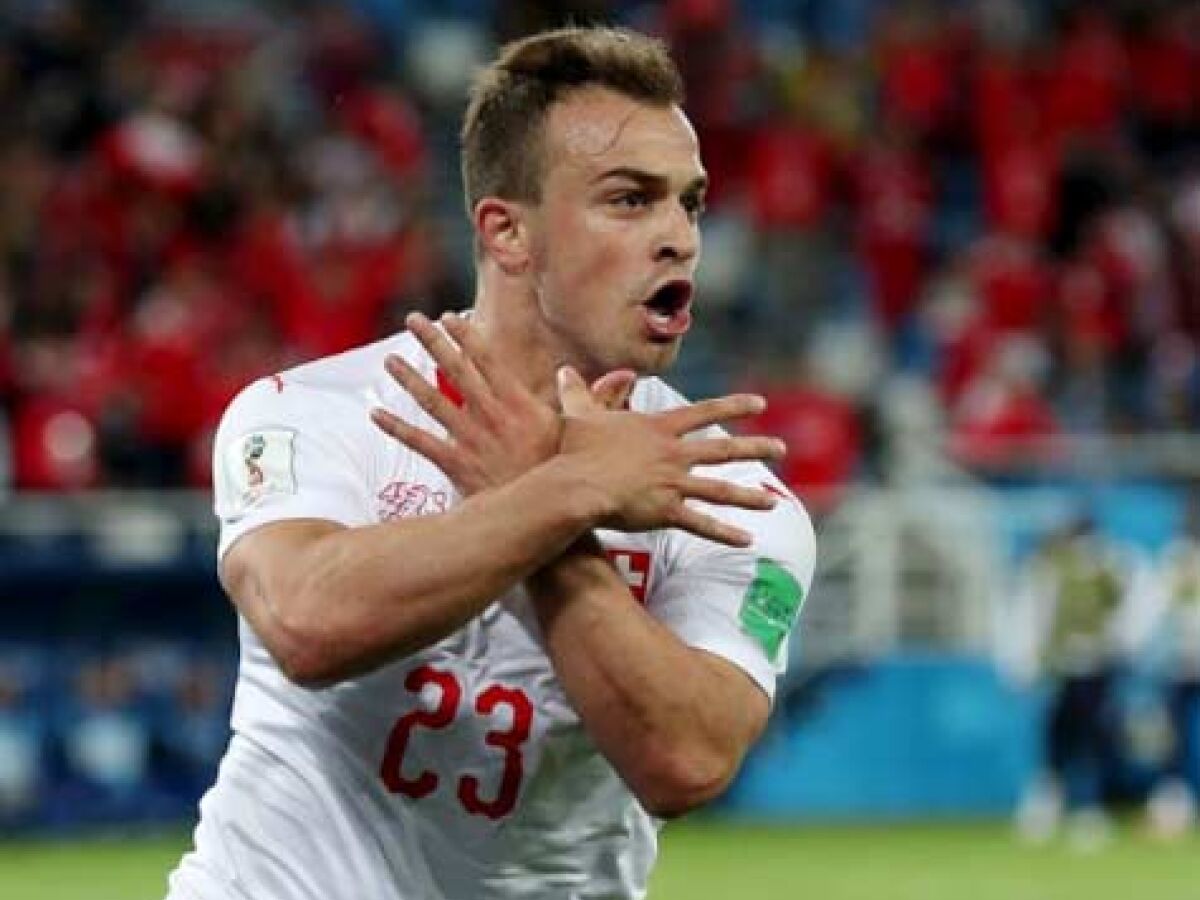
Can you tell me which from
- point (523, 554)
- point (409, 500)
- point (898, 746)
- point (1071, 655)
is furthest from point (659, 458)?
point (898, 746)

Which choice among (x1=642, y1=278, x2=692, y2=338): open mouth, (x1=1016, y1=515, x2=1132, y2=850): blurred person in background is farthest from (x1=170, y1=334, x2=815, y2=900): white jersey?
(x1=1016, y1=515, x2=1132, y2=850): blurred person in background

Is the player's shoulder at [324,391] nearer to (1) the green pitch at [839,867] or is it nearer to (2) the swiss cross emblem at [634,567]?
(2) the swiss cross emblem at [634,567]

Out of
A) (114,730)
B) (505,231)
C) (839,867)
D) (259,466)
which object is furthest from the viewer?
(114,730)

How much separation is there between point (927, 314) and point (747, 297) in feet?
4.06

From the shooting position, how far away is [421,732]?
4457 millimetres

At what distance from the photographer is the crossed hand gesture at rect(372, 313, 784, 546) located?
4.19 metres

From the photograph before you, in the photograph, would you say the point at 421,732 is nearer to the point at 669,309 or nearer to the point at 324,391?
the point at 324,391

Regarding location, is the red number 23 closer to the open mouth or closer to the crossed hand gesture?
the crossed hand gesture

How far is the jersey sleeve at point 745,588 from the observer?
4.46m

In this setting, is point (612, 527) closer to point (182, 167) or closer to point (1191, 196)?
point (182, 167)

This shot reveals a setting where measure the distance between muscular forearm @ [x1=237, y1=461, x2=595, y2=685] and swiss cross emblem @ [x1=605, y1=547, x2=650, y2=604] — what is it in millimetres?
433

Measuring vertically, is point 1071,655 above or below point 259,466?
below

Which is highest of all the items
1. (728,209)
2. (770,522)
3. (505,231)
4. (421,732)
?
(728,209)

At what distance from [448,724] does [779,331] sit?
14863 millimetres
